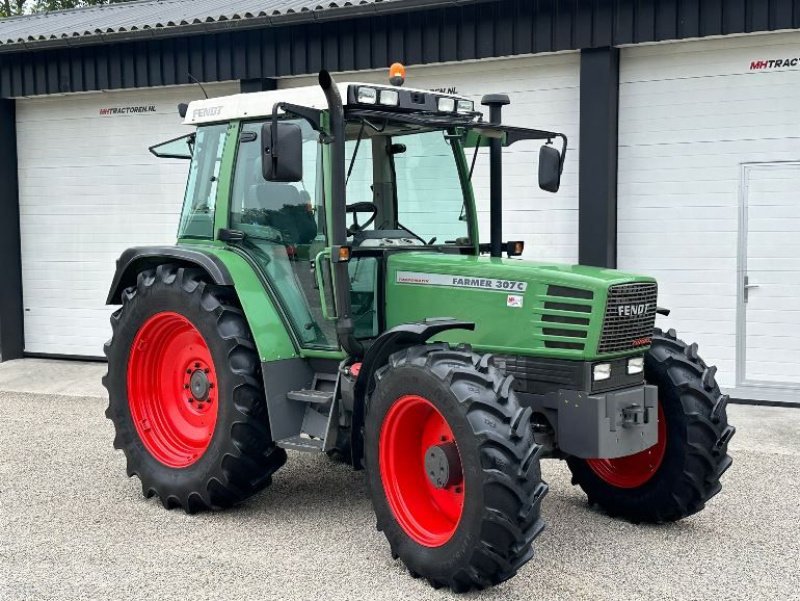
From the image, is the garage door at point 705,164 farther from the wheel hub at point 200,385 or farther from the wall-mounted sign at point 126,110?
the wall-mounted sign at point 126,110

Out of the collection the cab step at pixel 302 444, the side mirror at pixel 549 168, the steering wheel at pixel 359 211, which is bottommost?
the cab step at pixel 302 444

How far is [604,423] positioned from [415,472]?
0.95 m

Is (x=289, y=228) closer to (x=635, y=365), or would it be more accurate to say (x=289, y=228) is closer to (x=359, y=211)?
(x=359, y=211)

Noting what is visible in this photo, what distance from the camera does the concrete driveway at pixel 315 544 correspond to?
14.3 feet

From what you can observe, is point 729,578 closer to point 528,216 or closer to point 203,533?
point 203,533

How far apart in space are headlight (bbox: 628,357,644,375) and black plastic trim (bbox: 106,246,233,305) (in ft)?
7.30

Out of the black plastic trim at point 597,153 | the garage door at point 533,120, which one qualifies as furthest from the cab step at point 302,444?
the garage door at point 533,120

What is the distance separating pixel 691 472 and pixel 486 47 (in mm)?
5269

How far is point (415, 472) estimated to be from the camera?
469cm

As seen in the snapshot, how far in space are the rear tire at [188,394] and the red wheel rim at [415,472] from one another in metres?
1.00

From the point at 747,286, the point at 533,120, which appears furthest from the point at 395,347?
the point at 533,120

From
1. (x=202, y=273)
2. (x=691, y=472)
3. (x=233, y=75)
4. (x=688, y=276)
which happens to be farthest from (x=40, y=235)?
(x=691, y=472)

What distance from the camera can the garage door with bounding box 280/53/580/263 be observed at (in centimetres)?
907

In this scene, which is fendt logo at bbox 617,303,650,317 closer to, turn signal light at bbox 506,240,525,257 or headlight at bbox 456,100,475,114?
turn signal light at bbox 506,240,525,257
